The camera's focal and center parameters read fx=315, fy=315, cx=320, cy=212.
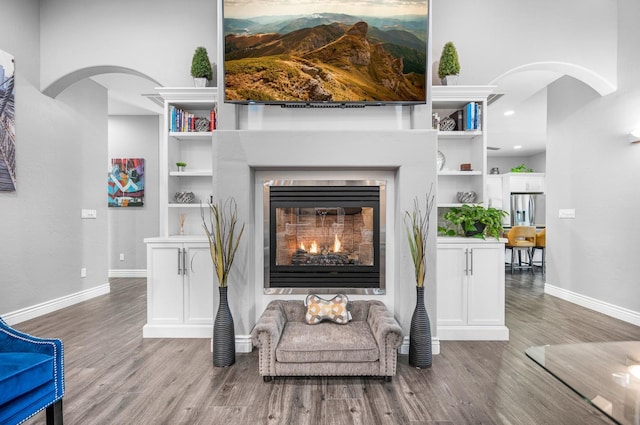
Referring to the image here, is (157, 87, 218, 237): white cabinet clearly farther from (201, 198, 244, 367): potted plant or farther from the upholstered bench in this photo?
the upholstered bench

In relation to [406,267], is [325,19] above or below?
above

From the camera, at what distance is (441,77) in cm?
321

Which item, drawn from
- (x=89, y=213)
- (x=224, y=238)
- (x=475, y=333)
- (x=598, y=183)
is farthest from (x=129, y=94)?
(x=598, y=183)

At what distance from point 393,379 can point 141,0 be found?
4.42 meters

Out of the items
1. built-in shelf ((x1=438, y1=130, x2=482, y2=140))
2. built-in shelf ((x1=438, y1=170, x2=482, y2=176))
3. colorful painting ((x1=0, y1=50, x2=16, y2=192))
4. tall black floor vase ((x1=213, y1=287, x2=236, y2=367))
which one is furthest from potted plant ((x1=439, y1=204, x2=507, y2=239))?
colorful painting ((x1=0, y1=50, x2=16, y2=192))

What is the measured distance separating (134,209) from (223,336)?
446cm

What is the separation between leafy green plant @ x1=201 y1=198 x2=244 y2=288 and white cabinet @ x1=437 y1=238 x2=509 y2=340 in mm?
1898

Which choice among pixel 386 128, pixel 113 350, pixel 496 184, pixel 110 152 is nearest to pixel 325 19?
pixel 386 128

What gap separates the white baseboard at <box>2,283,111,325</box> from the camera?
3.33m

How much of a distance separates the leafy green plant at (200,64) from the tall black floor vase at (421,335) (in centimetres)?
288

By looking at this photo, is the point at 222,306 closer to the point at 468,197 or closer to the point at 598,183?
the point at 468,197

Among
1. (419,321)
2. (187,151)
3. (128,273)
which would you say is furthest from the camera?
(128,273)

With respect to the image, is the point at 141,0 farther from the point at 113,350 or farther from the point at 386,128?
the point at 113,350

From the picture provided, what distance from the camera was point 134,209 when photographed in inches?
232
